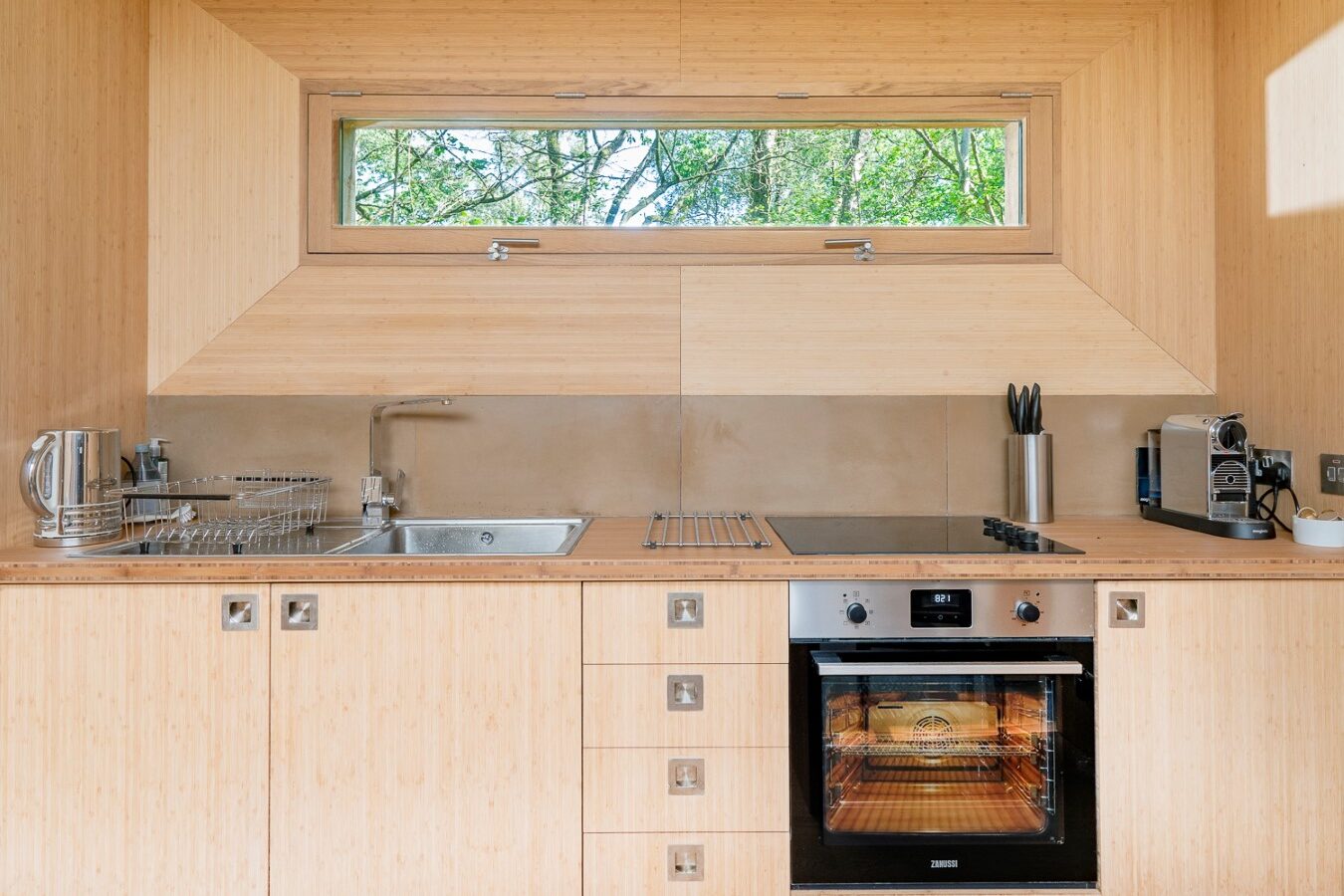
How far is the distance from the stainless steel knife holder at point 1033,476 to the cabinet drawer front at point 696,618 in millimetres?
947

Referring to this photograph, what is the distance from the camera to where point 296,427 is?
7.89ft

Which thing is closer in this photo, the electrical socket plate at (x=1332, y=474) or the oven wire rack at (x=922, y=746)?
the oven wire rack at (x=922, y=746)

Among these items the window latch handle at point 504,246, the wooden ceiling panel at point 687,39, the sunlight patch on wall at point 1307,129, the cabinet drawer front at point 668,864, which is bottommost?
the cabinet drawer front at point 668,864

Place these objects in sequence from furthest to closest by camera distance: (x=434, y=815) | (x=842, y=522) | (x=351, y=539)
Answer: (x=842, y=522), (x=351, y=539), (x=434, y=815)

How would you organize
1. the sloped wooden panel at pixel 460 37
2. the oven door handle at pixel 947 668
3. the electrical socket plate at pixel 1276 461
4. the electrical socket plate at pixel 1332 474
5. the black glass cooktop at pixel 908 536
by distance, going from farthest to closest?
1. the sloped wooden panel at pixel 460 37
2. the electrical socket plate at pixel 1276 461
3. the electrical socket plate at pixel 1332 474
4. the black glass cooktop at pixel 908 536
5. the oven door handle at pixel 947 668

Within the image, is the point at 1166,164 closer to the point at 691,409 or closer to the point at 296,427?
the point at 691,409

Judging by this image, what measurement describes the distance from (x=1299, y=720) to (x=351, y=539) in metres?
2.33

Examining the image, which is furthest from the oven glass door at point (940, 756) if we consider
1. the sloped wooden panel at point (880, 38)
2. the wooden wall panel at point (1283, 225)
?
the sloped wooden panel at point (880, 38)

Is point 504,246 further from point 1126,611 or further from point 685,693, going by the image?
point 1126,611

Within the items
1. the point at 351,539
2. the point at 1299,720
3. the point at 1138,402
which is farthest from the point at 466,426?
the point at 1299,720

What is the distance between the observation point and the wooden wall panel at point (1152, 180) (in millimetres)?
2404

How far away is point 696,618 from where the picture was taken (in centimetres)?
174

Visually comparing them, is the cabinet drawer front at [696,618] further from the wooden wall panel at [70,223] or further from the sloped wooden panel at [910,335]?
the wooden wall panel at [70,223]

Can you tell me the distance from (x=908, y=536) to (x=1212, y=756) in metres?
0.80
